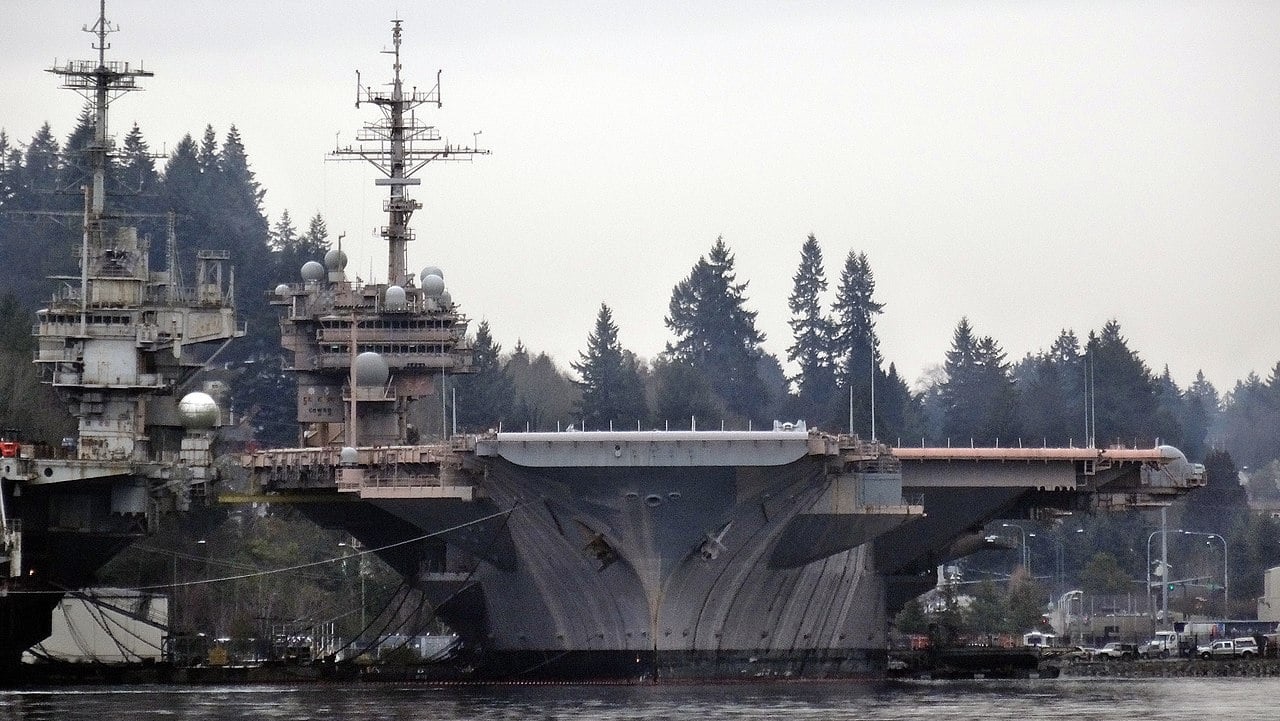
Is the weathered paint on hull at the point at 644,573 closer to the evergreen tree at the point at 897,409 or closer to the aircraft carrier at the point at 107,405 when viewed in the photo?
the aircraft carrier at the point at 107,405

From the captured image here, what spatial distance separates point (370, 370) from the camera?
174 ft

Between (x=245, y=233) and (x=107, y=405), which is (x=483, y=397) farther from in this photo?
(x=107, y=405)

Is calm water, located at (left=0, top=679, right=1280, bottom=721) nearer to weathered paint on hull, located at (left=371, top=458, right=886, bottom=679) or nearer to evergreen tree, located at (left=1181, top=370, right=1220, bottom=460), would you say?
weathered paint on hull, located at (left=371, top=458, right=886, bottom=679)

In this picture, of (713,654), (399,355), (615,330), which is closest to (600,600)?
(713,654)

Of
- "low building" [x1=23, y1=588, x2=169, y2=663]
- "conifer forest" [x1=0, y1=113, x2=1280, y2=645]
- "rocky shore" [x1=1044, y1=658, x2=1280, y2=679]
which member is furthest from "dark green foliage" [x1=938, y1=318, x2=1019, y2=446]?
"low building" [x1=23, y1=588, x2=169, y2=663]

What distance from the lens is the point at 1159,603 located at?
3622 inches

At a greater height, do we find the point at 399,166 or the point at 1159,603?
the point at 399,166

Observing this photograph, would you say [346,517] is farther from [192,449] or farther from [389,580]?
[389,580]

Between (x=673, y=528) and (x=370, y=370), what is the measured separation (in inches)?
453

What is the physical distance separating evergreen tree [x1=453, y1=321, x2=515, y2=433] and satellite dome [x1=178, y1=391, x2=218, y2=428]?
3646 cm

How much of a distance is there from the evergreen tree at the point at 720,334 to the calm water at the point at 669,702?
153 feet

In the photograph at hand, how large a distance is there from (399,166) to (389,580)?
1358cm

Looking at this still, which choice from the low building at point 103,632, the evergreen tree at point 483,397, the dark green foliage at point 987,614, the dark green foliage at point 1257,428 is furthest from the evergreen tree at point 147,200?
the dark green foliage at point 1257,428

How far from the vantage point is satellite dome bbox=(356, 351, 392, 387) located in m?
52.8
